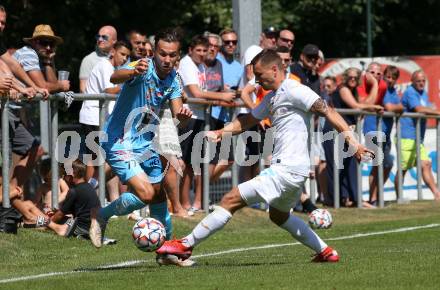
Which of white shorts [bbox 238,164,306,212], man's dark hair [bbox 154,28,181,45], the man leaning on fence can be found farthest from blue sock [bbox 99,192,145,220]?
the man leaning on fence

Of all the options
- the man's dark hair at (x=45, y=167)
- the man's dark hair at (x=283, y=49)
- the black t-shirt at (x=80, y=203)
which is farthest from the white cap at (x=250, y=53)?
the black t-shirt at (x=80, y=203)

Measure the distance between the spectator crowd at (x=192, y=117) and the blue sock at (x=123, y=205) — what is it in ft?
3.61

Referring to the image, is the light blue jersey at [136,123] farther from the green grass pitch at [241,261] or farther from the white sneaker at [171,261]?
the green grass pitch at [241,261]

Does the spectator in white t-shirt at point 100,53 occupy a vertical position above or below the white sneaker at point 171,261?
above

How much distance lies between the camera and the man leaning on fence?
22.2 m

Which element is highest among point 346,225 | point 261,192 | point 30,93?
point 30,93

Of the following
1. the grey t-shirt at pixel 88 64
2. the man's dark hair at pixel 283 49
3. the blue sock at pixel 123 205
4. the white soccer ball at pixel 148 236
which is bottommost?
the white soccer ball at pixel 148 236

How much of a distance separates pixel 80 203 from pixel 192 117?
2.76 m

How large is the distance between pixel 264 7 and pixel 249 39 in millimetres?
17805

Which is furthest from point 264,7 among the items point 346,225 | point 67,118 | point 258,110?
point 258,110

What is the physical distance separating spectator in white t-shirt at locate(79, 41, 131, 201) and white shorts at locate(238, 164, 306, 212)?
4.15 meters

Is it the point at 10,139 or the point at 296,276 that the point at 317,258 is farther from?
the point at 10,139

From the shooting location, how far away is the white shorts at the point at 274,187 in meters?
11.0

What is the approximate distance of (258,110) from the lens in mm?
11508
